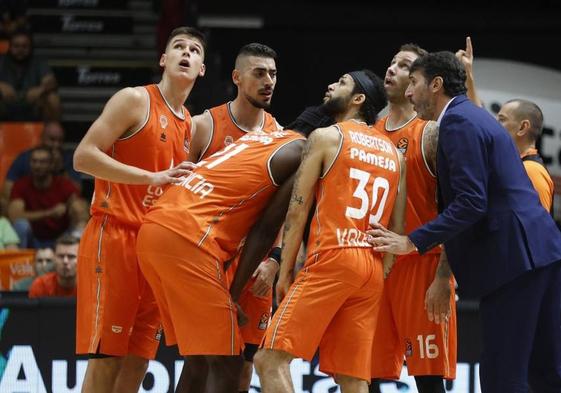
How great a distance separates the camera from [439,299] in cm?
583

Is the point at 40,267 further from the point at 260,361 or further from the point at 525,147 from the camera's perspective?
the point at 525,147

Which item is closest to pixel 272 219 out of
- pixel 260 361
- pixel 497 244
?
pixel 260 361

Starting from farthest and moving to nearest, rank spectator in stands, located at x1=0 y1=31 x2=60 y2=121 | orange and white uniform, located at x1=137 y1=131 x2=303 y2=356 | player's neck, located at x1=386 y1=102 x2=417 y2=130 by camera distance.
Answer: spectator in stands, located at x1=0 y1=31 x2=60 y2=121 → player's neck, located at x1=386 y1=102 x2=417 y2=130 → orange and white uniform, located at x1=137 y1=131 x2=303 y2=356

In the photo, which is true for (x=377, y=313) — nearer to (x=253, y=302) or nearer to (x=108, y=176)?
(x=253, y=302)

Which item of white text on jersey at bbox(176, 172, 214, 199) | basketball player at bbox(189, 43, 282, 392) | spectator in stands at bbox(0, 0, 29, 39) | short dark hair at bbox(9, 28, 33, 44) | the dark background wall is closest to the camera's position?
white text on jersey at bbox(176, 172, 214, 199)

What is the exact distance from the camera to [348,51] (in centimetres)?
1100

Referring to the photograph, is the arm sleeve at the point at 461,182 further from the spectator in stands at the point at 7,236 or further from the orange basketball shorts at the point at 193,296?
the spectator in stands at the point at 7,236

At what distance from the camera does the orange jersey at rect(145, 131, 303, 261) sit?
222 inches

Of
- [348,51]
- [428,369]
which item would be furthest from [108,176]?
[348,51]

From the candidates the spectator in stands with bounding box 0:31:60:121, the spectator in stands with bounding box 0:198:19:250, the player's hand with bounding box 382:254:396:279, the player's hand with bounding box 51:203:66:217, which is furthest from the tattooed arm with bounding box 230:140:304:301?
the spectator in stands with bounding box 0:31:60:121

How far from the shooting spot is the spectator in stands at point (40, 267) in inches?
354

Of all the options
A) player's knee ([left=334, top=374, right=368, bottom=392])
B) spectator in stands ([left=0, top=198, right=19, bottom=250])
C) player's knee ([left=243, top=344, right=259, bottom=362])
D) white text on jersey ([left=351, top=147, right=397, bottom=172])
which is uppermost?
white text on jersey ([left=351, top=147, right=397, bottom=172])

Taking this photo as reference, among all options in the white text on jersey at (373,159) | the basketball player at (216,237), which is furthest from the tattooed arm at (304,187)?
the basketball player at (216,237)

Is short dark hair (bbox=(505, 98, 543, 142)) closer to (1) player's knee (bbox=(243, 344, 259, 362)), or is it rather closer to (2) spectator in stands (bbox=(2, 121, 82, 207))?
(1) player's knee (bbox=(243, 344, 259, 362))
